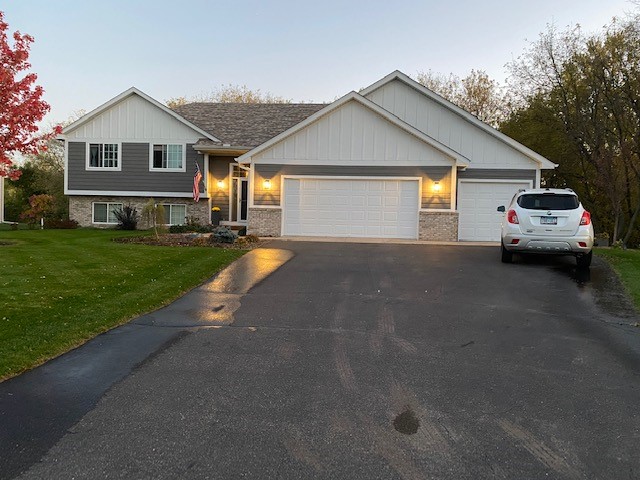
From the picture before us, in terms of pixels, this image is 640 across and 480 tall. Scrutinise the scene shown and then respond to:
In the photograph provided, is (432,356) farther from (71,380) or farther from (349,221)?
(349,221)

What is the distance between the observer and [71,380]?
4.77 m

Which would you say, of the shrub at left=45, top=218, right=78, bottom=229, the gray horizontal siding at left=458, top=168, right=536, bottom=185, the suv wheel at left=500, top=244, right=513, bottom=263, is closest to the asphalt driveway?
the suv wheel at left=500, top=244, right=513, bottom=263

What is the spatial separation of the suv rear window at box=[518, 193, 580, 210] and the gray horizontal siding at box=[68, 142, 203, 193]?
15.3 m

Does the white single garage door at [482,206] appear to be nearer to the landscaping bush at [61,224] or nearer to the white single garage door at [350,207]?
the white single garage door at [350,207]

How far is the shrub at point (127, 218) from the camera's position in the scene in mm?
23156

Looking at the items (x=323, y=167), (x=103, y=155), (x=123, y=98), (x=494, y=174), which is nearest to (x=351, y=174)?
(x=323, y=167)

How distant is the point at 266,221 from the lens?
19266 mm

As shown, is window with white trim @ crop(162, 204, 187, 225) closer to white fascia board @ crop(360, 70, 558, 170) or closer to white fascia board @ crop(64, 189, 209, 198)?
white fascia board @ crop(64, 189, 209, 198)

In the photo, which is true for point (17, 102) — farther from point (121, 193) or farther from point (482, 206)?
point (482, 206)

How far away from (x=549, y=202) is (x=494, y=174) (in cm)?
882

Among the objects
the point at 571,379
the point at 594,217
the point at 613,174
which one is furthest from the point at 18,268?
the point at 594,217

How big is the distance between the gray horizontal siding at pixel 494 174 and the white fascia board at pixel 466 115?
615 mm

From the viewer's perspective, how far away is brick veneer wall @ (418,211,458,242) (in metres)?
18.8

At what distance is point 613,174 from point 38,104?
77.9 ft
